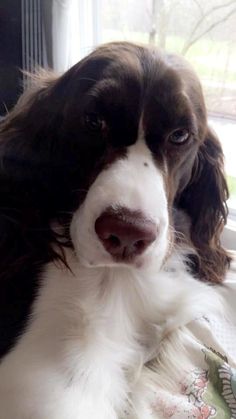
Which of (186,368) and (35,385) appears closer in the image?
(35,385)

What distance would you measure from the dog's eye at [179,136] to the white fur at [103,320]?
78 millimetres

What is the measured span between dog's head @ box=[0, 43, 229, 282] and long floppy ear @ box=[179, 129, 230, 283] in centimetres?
5

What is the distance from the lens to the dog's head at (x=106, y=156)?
1000 mm

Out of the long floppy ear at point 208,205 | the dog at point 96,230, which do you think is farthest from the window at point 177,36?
the dog at point 96,230

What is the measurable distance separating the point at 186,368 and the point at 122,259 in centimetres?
37

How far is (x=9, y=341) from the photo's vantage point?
3.76ft

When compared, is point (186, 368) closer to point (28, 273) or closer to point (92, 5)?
point (28, 273)

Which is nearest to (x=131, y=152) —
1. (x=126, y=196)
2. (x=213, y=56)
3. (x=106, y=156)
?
(x=106, y=156)

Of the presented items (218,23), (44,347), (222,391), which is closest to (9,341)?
(44,347)

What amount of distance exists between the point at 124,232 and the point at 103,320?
1.10ft

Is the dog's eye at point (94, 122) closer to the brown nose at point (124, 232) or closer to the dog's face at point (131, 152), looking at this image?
the dog's face at point (131, 152)

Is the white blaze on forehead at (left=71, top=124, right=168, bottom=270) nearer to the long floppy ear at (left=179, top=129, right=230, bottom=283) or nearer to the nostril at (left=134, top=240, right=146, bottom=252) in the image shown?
the nostril at (left=134, top=240, right=146, bottom=252)

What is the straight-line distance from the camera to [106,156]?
110 cm

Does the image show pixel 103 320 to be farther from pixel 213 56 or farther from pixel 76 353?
pixel 213 56
